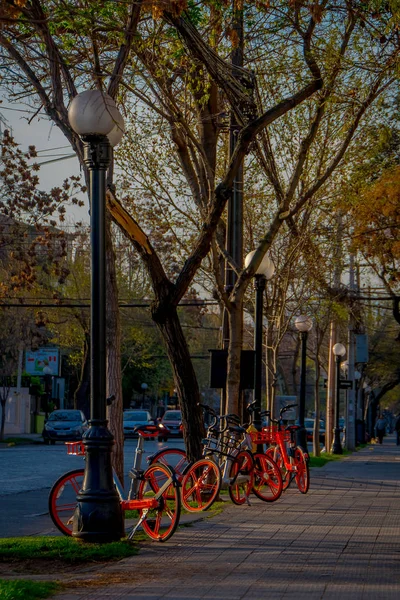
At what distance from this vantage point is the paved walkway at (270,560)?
702 cm

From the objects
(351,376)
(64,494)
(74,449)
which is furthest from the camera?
(351,376)

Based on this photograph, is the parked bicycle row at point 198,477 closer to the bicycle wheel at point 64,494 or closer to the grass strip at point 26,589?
the bicycle wheel at point 64,494

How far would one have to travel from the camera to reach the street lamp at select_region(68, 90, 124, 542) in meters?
9.19

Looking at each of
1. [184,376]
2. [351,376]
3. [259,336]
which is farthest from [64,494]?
[351,376]

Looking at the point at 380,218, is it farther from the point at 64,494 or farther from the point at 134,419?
the point at 134,419

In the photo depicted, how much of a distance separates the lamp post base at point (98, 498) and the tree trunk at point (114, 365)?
351 cm

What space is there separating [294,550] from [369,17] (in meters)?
7.01

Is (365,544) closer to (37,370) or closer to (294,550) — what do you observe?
(294,550)

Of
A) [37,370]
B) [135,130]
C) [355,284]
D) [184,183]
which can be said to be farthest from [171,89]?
[37,370]

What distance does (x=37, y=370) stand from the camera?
56875 millimetres

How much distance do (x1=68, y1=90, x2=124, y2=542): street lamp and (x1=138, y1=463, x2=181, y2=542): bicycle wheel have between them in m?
0.42

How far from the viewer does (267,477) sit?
47.6 ft

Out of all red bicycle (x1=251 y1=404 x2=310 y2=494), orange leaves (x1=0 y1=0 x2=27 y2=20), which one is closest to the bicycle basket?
orange leaves (x1=0 y1=0 x2=27 y2=20)

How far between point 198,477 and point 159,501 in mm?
3082
